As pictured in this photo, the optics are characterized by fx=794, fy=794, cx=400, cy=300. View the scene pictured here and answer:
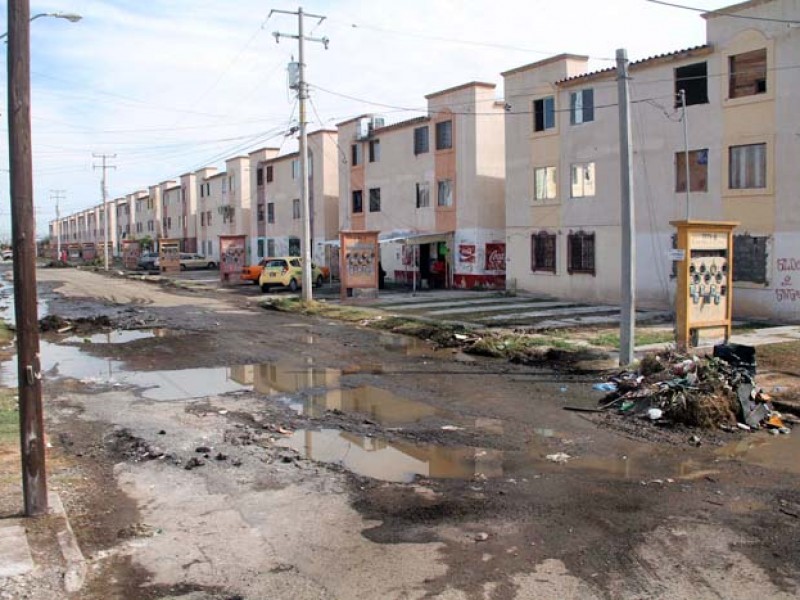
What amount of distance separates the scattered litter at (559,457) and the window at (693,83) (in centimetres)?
1838

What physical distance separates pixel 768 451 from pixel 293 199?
47.1m

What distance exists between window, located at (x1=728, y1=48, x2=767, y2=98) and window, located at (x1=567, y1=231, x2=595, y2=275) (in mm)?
7162

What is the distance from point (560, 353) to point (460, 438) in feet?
22.2

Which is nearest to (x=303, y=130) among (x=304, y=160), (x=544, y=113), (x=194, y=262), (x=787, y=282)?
(x=304, y=160)

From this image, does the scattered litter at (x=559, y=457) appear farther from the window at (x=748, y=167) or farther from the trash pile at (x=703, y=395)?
the window at (x=748, y=167)

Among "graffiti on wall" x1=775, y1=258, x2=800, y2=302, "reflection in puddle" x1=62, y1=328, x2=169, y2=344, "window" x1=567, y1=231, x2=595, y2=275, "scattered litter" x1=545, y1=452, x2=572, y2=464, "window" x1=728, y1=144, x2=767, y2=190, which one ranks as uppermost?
"window" x1=728, y1=144, x2=767, y2=190

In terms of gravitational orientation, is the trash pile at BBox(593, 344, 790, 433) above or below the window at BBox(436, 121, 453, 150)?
below

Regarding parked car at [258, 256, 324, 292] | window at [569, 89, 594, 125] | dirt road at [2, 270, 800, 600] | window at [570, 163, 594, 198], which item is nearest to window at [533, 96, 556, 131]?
window at [569, 89, 594, 125]

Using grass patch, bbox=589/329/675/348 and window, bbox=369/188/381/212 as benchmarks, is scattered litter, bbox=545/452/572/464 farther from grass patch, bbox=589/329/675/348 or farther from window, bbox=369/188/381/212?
window, bbox=369/188/381/212

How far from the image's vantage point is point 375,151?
4250 centimetres

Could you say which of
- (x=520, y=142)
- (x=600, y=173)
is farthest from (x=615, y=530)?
(x=520, y=142)

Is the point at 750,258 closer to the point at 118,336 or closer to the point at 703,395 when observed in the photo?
the point at 703,395

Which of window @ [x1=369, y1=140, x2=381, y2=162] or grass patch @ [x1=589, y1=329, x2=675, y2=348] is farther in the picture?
window @ [x1=369, y1=140, x2=381, y2=162]

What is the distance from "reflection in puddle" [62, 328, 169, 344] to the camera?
20.4 metres
